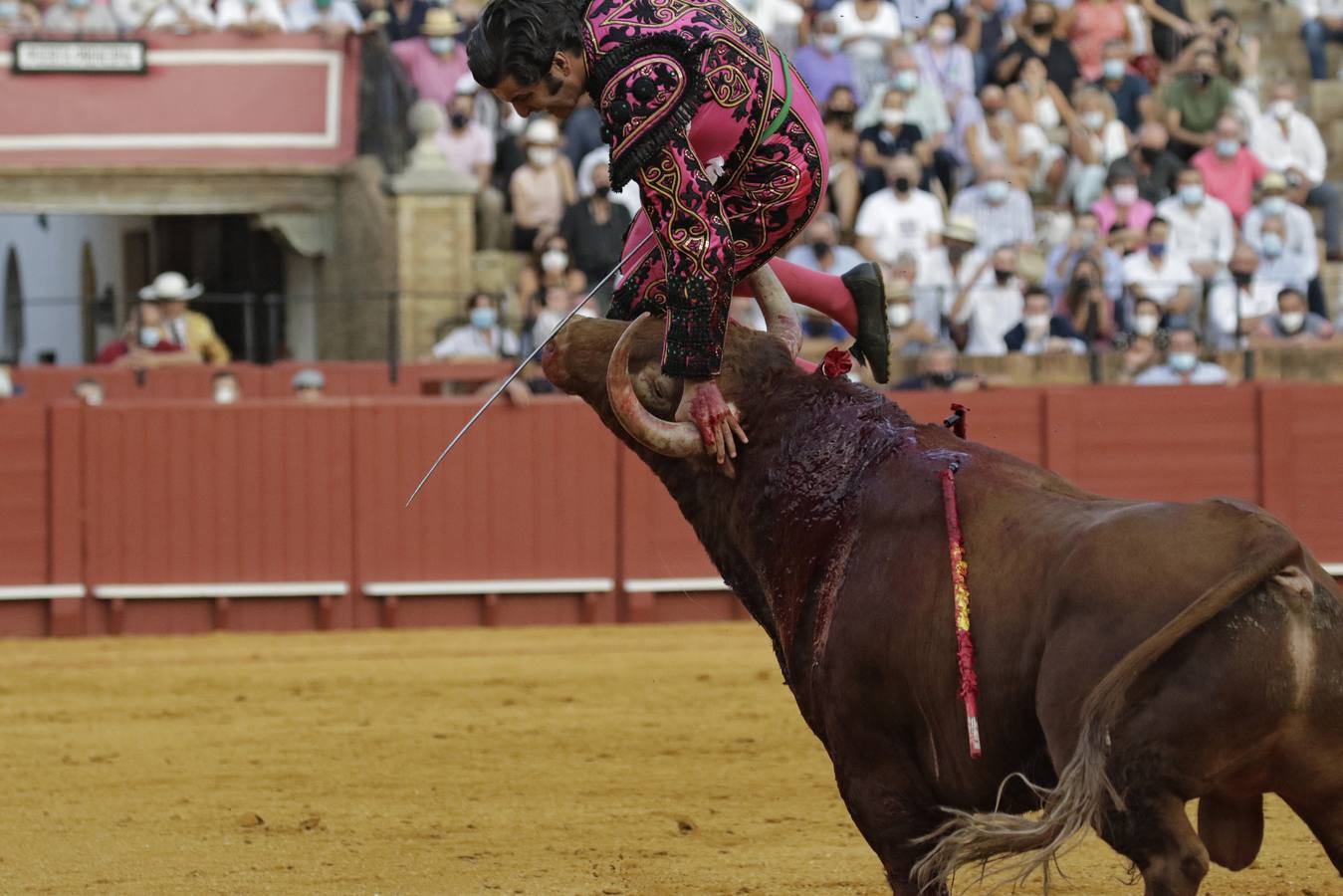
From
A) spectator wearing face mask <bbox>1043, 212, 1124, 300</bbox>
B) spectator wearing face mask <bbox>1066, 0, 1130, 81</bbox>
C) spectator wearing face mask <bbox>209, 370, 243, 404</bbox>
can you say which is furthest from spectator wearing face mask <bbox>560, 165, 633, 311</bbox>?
spectator wearing face mask <bbox>1066, 0, 1130, 81</bbox>

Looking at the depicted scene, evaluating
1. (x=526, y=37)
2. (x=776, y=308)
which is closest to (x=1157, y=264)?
(x=776, y=308)

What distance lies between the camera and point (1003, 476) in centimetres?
362

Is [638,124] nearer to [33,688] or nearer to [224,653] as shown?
[33,688]

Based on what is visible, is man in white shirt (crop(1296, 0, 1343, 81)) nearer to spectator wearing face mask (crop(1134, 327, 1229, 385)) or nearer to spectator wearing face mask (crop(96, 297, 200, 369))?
spectator wearing face mask (crop(1134, 327, 1229, 385))

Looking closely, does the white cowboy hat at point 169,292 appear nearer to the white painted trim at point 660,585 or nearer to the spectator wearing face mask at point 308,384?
the spectator wearing face mask at point 308,384

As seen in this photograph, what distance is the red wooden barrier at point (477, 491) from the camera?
10.9 m

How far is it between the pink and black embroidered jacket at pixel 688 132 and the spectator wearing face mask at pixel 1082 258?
8.22 metres

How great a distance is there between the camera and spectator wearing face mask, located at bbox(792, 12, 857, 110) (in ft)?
44.0

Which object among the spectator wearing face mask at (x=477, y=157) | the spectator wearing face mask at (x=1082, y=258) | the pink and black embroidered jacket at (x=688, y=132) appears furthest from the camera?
the spectator wearing face mask at (x=477, y=157)

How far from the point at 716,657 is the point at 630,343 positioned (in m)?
5.83

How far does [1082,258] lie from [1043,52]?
2.62 m

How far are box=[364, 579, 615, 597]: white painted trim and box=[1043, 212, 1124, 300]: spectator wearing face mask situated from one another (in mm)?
3351

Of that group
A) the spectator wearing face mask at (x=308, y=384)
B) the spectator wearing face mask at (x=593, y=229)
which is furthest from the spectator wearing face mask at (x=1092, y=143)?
the spectator wearing face mask at (x=308, y=384)

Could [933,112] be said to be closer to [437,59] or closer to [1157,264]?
[1157,264]
